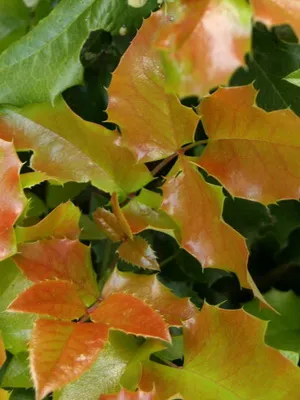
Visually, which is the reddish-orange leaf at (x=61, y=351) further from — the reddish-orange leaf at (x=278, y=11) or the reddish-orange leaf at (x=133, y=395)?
the reddish-orange leaf at (x=278, y=11)

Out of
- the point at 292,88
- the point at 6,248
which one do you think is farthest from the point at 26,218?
the point at 292,88

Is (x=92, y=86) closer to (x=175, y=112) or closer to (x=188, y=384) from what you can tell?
(x=175, y=112)

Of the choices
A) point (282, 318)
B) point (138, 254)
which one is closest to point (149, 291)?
point (138, 254)

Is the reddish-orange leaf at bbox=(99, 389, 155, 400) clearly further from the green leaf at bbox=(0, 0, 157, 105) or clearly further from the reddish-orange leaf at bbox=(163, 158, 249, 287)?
the green leaf at bbox=(0, 0, 157, 105)

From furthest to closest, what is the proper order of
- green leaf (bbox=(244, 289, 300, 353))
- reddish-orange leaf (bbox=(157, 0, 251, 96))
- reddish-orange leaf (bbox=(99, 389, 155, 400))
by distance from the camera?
green leaf (bbox=(244, 289, 300, 353)) → reddish-orange leaf (bbox=(99, 389, 155, 400)) → reddish-orange leaf (bbox=(157, 0, 251, 96))

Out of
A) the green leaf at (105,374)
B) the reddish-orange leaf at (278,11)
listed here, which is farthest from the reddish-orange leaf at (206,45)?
the green leaf at (105,374)

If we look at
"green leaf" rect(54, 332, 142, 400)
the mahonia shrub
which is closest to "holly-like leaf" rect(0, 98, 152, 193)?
the mahonia shrub
